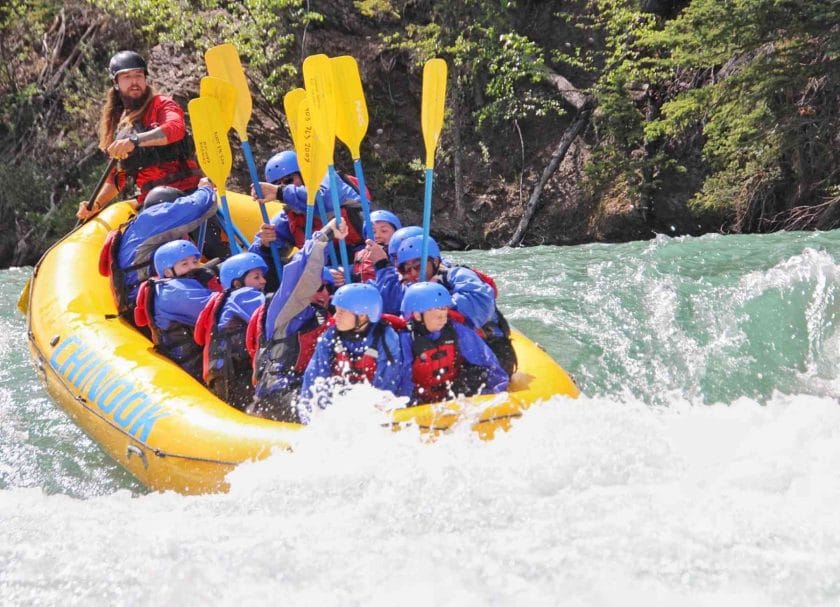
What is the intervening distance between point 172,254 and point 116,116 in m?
1.39

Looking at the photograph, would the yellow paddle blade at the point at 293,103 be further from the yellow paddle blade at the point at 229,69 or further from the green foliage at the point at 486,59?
the green foliage at the point at 486,59

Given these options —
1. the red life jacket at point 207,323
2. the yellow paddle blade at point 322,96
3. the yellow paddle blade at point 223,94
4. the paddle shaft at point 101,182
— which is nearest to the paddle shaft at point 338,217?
the yellow paddle blade at point 322,96

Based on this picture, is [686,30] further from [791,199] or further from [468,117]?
[468,117]

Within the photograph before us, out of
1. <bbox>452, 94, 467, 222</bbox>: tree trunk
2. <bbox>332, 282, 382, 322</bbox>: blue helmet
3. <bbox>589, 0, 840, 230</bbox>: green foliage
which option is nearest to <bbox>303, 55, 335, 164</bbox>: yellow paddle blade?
<bbox>332, 282, 382, 322</bbox>: blue helmet

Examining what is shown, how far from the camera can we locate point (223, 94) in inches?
194

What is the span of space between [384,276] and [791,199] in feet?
19.1

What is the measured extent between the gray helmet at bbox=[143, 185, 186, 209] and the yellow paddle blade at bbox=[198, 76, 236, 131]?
17.3 inches

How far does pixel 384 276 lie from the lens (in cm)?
401

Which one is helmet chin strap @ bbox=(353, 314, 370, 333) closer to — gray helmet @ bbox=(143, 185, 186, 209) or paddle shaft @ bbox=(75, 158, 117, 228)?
gray helmet @ bbox=(143, 185, 186, 209)

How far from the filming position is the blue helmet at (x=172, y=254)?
419 centimetres

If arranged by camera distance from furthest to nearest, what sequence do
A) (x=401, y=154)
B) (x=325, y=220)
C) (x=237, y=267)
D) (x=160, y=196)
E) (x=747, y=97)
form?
(x=401, y=154)
(x=747, y=97)
(x=160, y=196)
(x=325, y=220)
(x=237, y=267)

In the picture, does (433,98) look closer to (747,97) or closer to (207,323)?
(207,323)

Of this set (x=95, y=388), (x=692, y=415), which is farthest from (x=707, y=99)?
(x=95, y=388)

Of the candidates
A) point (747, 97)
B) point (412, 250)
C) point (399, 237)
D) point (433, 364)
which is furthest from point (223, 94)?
point (747, 97)
